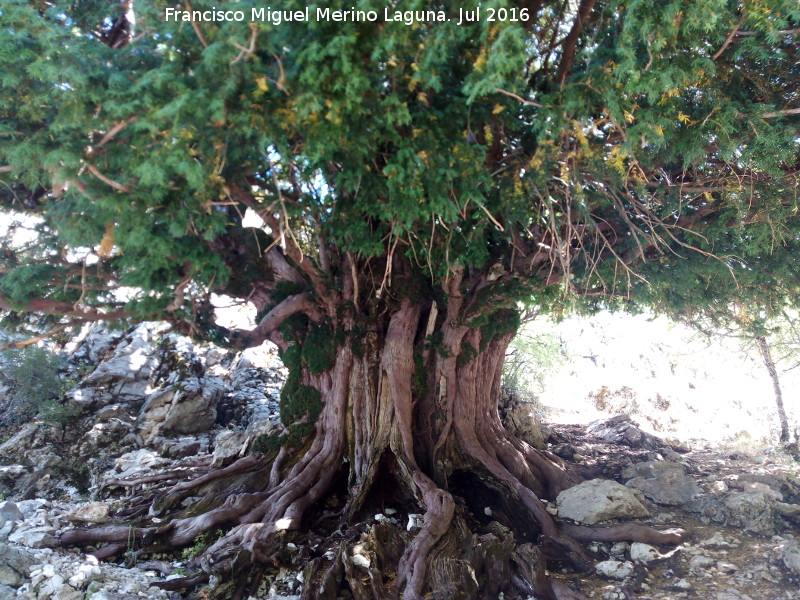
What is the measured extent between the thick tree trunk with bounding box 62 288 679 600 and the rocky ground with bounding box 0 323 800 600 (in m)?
0.29

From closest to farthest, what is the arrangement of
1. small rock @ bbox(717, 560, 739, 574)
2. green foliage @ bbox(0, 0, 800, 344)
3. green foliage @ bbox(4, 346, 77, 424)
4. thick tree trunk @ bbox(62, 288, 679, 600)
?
green foliage @ bbox(0, 0, 800, 344) → thick tree trunk @ bbox(62, 288, 679, 600) → small rock @ bbox(717, 560, 739, 574) → green foliage @ bbox(4, 346, 77, 424)

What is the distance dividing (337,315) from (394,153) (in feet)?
9.46

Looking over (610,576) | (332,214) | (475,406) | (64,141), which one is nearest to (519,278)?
(475,406)

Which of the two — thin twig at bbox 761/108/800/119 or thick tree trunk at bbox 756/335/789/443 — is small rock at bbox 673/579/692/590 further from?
thick tree trunk at bbox 756/335/789/443

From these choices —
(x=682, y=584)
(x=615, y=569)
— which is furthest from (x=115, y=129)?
(x=682, y=584)

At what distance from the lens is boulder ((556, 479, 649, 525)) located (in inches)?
243

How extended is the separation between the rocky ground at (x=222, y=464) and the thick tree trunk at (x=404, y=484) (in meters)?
0.29

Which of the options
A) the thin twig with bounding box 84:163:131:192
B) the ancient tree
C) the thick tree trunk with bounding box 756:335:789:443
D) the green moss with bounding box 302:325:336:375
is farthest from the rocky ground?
the thin twig with bounding box 84:163:131:192

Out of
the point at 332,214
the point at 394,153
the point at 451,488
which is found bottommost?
the point at 451,488

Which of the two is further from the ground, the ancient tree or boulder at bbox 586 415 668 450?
the ancient tree

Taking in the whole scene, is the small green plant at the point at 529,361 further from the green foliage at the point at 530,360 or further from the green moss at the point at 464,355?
the green moss at the point at 464,355

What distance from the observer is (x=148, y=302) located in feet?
16.5

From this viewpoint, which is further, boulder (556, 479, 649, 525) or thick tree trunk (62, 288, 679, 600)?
boulder (556, 479, 649, 525)

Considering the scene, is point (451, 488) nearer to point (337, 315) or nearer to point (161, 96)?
point (337, 315)
